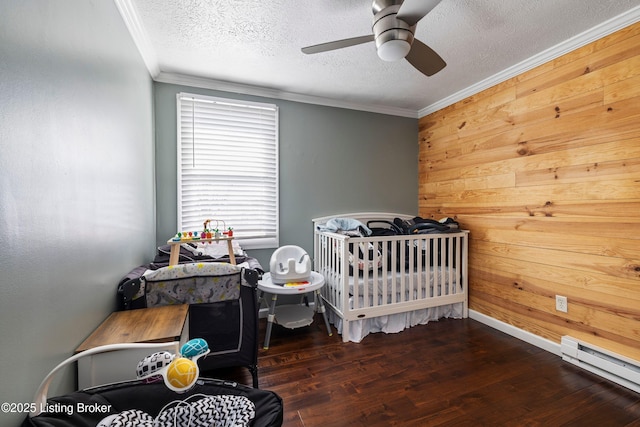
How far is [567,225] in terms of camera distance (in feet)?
6.36

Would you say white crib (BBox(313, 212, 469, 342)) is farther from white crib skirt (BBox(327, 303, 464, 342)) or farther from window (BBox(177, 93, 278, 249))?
window (BBox(177, 93, 278, 249))

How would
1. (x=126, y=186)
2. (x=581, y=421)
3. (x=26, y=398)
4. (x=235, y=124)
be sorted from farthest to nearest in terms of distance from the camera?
(x=235, y=124)
(x=126, y=186)
(x=581, y=421)
(x=26, y=398)

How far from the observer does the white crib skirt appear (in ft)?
7.43

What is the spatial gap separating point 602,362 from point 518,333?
1.83 feet

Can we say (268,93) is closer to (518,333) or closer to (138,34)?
(138,34)

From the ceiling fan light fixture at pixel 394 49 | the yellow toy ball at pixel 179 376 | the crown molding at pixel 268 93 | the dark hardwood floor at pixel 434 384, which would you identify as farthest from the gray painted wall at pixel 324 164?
the yellow toy ball at pixel 179 376

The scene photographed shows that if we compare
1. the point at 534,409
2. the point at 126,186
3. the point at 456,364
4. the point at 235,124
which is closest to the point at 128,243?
the point at 126,186

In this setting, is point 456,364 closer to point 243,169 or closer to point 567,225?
point 567,225

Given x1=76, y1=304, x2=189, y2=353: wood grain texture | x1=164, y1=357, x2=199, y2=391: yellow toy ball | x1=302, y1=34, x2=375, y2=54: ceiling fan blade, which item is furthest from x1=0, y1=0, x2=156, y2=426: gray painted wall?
x1=302, y1=34, x2=375, y2=54: ceiling fan blade

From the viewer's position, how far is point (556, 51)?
1.99m

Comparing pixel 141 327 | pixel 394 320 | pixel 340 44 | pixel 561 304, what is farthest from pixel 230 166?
pixel 561 304

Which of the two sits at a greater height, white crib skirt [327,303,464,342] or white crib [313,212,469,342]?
white crib [313,212,469,342]

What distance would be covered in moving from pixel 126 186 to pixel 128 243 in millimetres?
349

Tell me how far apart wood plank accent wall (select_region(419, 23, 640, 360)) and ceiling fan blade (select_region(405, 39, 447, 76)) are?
3.59 feet
